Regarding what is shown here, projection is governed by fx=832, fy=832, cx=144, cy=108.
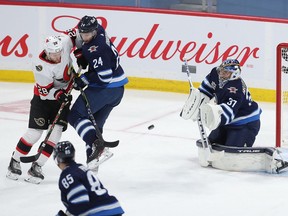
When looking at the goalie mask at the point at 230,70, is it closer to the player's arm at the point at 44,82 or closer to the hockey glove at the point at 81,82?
the hockey glove at the point at 81,82

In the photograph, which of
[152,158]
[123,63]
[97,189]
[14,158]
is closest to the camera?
[97,189]

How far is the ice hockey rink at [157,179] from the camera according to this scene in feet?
15.6

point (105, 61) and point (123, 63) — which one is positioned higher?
point (105, 61)

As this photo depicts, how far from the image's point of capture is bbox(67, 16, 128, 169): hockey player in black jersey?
17.1 feet

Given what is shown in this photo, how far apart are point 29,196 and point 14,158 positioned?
48cm

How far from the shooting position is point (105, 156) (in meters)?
5.42

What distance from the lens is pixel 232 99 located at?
17.9ft

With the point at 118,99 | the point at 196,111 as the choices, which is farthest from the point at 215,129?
the point at 118,99

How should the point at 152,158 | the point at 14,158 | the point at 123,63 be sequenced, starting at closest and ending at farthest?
the point at 14,158 → the point at 152,158 → the point at 123,63

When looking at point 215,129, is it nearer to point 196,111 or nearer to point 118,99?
point 196,111

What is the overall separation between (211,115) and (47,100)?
107 centimetres

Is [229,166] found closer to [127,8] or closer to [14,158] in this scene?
[14,158]

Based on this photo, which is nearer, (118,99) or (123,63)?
(118,99)

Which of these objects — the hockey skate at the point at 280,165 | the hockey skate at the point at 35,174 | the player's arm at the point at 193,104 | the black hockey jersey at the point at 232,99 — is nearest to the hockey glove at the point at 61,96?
the hockey skate at the point at 35,174
